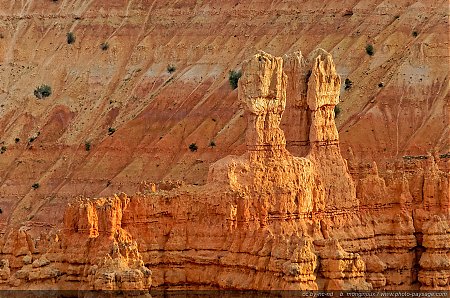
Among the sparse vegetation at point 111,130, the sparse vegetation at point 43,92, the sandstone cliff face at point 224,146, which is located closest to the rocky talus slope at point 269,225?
the sandstone cliff face at point 224,146

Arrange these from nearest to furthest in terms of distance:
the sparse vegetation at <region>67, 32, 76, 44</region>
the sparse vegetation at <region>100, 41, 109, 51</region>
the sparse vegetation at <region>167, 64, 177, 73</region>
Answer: the sparse vegetation at <region>167, 64, 177, 73</region>
the sparse vegetation at <region>100, 41, 109, 51</region>
the sparse vegetation at <region>67, 32, 76, 44</region>

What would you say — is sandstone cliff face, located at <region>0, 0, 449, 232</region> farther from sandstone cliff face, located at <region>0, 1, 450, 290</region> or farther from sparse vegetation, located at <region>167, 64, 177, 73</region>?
sparse vegetation, located at <region>167, 64, 177, 73</region>

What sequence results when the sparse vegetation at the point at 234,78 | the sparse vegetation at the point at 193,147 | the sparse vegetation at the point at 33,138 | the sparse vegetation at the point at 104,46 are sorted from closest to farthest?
the sparse vegetation at the point at 193,147
the sparse vegetation at the point at 234,78
the sparse vegetation at the point at 33,138
the sparse vegetation at the point at 104,46

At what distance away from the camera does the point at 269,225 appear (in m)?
64.8

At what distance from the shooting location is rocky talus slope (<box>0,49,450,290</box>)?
62281mm

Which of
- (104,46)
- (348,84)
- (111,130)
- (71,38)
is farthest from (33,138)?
(348,84)

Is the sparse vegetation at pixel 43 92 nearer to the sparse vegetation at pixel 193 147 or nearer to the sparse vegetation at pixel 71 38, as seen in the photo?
the sparse vegetation at pixel 71 38

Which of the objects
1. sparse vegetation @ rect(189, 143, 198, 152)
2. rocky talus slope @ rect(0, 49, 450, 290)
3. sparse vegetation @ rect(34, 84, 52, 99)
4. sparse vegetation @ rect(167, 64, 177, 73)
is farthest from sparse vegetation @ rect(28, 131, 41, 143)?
rocky talus slope @ rect(0, 49, 450, 290)

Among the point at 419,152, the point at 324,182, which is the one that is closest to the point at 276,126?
the point at 324,182

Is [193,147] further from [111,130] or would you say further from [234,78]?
[111,130]

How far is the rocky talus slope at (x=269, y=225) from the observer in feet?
Answer: 204

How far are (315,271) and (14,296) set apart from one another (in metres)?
8.68

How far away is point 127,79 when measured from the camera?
12669 centimetres

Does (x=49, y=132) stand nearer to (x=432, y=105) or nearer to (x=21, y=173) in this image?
(x=21, y=173)
